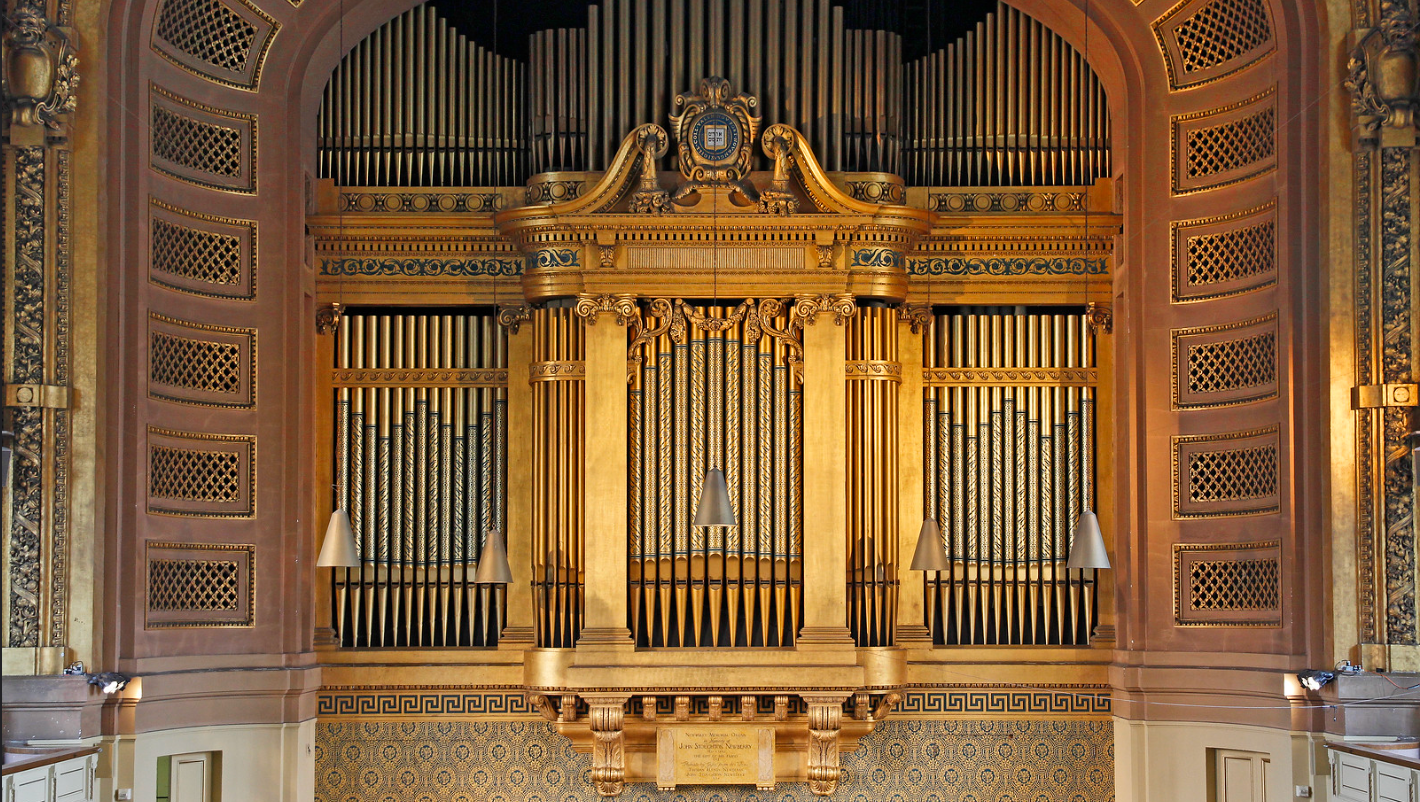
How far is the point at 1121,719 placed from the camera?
13.5m

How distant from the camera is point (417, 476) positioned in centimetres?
1388

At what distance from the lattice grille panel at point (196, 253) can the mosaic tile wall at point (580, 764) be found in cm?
363

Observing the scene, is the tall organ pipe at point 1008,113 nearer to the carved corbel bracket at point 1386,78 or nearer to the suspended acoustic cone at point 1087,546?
the carved corbel bracket at point 1386,78

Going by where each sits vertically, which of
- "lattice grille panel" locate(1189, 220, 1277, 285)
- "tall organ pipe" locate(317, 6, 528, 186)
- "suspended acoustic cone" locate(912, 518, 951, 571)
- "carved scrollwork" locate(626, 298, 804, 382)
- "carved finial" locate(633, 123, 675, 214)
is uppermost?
"tall organ pipe" locate(317, 6, 528, 186)

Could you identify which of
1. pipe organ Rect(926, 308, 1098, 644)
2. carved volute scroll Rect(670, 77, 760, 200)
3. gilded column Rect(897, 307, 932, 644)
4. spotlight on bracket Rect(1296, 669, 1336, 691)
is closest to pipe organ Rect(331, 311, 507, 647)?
carved volute scroll Rect(670, 77, 760, 200)

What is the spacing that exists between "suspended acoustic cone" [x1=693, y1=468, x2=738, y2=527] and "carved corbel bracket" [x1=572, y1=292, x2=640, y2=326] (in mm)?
1872

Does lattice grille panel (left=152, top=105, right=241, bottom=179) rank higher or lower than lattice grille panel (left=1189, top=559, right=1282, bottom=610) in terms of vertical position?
higher

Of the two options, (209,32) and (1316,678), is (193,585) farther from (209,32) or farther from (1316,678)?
(1316,678)

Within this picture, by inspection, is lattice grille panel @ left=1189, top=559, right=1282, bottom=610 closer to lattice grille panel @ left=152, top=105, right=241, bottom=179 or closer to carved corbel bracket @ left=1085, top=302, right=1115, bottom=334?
carved corbel bracket @ left=1085, top=302, right=1115, bottom=334

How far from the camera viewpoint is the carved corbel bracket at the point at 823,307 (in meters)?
13.5

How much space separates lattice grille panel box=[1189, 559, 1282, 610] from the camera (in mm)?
12266

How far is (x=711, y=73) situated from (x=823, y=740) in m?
5.31

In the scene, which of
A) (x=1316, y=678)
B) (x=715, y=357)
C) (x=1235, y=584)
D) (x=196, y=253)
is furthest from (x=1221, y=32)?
(x=196, y=253)

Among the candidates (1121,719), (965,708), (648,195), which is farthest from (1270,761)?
(648,195)
